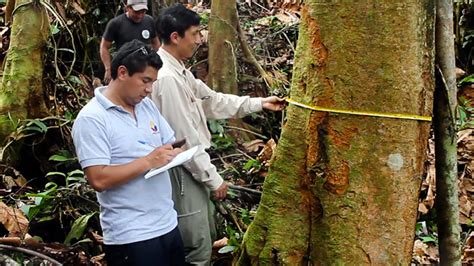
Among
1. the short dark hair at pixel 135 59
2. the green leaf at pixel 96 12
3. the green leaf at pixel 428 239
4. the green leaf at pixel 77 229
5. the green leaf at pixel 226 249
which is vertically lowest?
the green leaf at pixel 428 239

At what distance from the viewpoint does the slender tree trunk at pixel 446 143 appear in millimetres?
2893

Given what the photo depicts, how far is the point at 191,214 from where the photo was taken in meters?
3.71

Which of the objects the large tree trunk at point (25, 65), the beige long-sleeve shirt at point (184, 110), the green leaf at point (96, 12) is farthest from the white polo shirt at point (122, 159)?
the green leaf at point (96, 12)

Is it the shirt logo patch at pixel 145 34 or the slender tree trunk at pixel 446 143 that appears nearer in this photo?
the slender tree trunk at pixel 446 143

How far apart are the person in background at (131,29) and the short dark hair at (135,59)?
366 cm

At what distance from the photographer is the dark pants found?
3098 millimetres

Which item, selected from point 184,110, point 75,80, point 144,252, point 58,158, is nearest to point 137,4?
point 75,80

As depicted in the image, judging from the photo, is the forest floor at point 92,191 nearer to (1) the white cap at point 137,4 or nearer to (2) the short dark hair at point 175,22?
(1) the white cap at point 137,4

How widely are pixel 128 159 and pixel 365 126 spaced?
1101mm

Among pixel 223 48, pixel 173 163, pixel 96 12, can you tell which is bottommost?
pixel 173 163

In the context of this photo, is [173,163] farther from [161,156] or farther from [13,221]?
[13,221]

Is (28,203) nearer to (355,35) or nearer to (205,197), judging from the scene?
(205,197)

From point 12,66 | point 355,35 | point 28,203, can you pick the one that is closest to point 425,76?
point 355,35

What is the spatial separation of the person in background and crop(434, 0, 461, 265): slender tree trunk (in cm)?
424
